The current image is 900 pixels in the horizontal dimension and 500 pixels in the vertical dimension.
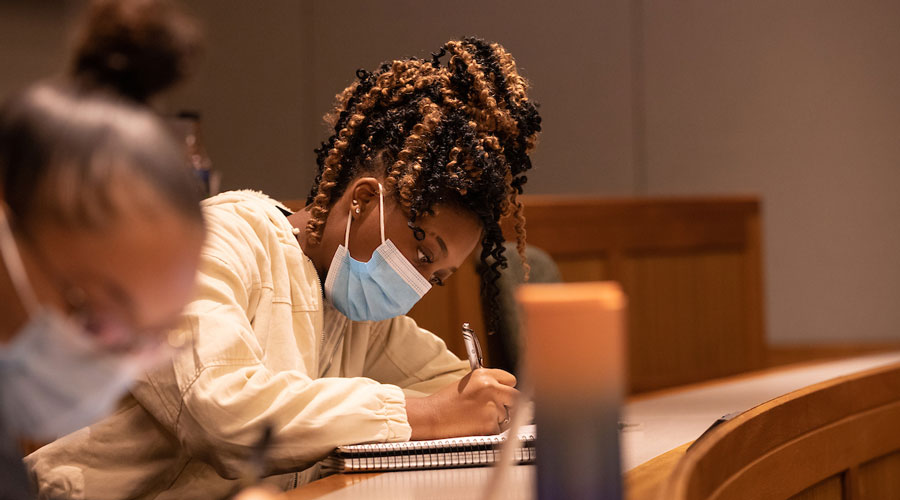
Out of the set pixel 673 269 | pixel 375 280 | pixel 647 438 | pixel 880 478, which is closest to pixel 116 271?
pixel 375 280

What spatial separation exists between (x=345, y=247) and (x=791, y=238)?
151 inches

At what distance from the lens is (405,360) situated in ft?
5.68

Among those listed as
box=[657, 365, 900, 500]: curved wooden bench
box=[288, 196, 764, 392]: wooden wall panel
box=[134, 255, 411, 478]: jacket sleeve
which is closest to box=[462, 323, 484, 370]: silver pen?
box=[134, 255, 411, 478]: jacket sleeve

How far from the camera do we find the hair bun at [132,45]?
69 centimetres

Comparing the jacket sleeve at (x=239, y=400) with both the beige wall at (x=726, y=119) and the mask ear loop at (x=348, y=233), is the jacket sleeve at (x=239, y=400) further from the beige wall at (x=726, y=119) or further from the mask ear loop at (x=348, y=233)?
the beige wall at (x=726, y=119)

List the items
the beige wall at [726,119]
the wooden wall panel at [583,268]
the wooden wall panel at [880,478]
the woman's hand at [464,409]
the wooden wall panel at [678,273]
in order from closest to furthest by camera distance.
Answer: the woman's hand at [464,409] < the wooden wall panel at [880,478] < the wooden wall panel at [583,268] < the wooden wall panel at [678,273] < the beige wall at [726,119]

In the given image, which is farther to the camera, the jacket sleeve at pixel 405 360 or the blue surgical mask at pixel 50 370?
the jacket sleeve at pixel 405 360

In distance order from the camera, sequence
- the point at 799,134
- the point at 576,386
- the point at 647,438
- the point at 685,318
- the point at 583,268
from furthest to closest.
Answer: the point at 799,134 → the point at 685,318 → the point at 583,268 → the point at 647,438 → the point at 576,386

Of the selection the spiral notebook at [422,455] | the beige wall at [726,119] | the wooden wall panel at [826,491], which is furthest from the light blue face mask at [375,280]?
the beige wall at [726,119]

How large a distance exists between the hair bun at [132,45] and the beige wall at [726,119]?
406 centimetres

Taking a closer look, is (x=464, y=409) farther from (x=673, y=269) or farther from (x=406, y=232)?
(x=673, y=269)

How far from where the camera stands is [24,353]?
676 millimetres

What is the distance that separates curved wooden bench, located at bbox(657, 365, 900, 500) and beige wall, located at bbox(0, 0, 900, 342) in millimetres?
3154

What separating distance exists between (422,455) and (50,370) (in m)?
0.63
